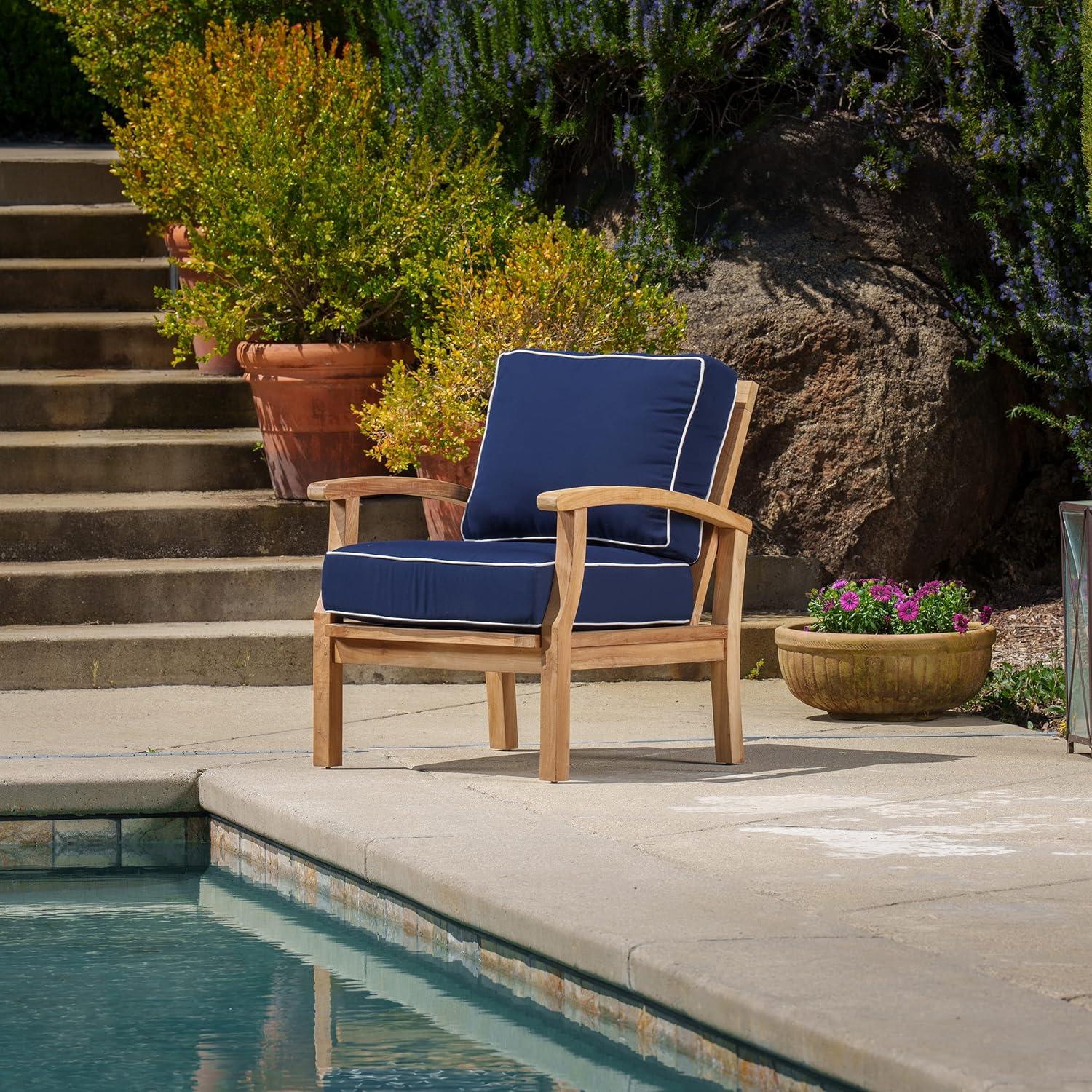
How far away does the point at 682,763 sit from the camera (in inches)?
182

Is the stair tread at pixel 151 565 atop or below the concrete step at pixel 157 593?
atop

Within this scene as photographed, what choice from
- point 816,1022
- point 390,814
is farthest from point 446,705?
point 816,1022

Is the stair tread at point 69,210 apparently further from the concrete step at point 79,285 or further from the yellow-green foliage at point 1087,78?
the yellow-green foliage at point 1087,78

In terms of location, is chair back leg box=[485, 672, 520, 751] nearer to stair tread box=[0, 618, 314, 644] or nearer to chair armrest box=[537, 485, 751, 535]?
chair armrest box=[537, 485, 751, 535]

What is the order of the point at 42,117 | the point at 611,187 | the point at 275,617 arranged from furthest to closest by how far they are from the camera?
the point at 42,117 < the point at 611,187 < the point at 275,617

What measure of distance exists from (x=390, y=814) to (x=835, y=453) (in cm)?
322

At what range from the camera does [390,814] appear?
3.80 metres

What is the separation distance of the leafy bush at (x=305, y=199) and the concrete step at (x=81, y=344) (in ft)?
1.22

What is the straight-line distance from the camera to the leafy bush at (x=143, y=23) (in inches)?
326

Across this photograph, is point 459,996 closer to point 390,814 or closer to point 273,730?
point 390,814

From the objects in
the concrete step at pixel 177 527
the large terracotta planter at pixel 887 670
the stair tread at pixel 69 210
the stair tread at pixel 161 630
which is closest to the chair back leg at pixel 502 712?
the large terracotta planter at pixel 887 670

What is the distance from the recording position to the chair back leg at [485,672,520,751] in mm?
4781

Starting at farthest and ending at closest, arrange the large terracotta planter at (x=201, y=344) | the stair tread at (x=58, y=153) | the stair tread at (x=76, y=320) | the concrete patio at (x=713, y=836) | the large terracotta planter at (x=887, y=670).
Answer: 1. the stair tread at (x=58, y=153)
2. the stair tread at (x=76, y=320)
3. the large terracotta planter at (x=201, y=344)
4. the large terracotta planter at (x=887, y=670)
5. the concrete patio at (x=713, y=836)

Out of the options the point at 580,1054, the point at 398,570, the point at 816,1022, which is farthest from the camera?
the point at 398,570
